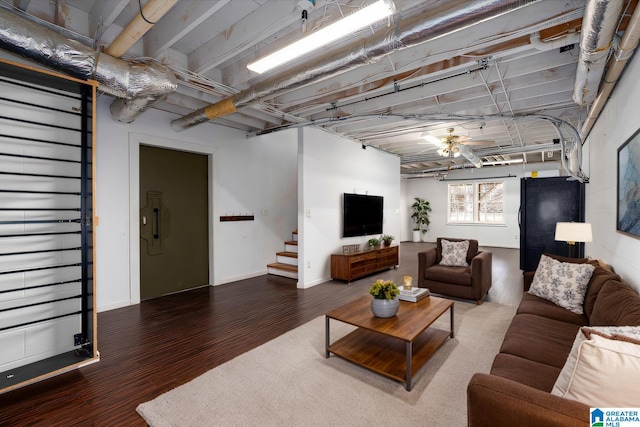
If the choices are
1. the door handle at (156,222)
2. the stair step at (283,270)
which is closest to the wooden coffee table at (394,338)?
the stair step at (283,270)

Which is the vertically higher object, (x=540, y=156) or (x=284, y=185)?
(x=540, y=156)

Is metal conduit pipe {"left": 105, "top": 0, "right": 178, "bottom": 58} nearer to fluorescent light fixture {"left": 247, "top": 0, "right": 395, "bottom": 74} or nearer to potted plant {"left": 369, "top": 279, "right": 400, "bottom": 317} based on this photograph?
fluorescent light fixture {"left": 247, "top": 0, "right": 395, "bottom": 74}

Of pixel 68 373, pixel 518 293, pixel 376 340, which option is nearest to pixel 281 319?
pixel 376 340

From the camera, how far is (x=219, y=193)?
210 inches

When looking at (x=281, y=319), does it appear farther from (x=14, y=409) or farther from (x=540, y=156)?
(x=540, y=156)

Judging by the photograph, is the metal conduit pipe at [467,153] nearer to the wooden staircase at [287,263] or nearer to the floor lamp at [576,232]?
the floor lamp at [576,232]

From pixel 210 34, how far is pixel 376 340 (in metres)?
3.44

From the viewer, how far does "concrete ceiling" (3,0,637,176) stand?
236cm

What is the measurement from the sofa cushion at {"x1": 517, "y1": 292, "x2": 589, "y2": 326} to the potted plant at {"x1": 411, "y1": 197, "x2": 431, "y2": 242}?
30.0 feet

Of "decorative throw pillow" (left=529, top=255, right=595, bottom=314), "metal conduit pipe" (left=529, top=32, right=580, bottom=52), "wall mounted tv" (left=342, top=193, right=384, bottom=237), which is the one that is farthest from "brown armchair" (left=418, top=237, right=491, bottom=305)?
"metal conduit pipe" (left=529, top=32, right=580, bottom=52)

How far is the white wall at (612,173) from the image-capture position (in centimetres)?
231

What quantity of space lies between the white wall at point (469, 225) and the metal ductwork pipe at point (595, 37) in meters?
8.33

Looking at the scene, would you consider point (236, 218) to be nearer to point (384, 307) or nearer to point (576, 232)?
point (384, 307)

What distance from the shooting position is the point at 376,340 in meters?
2.83
